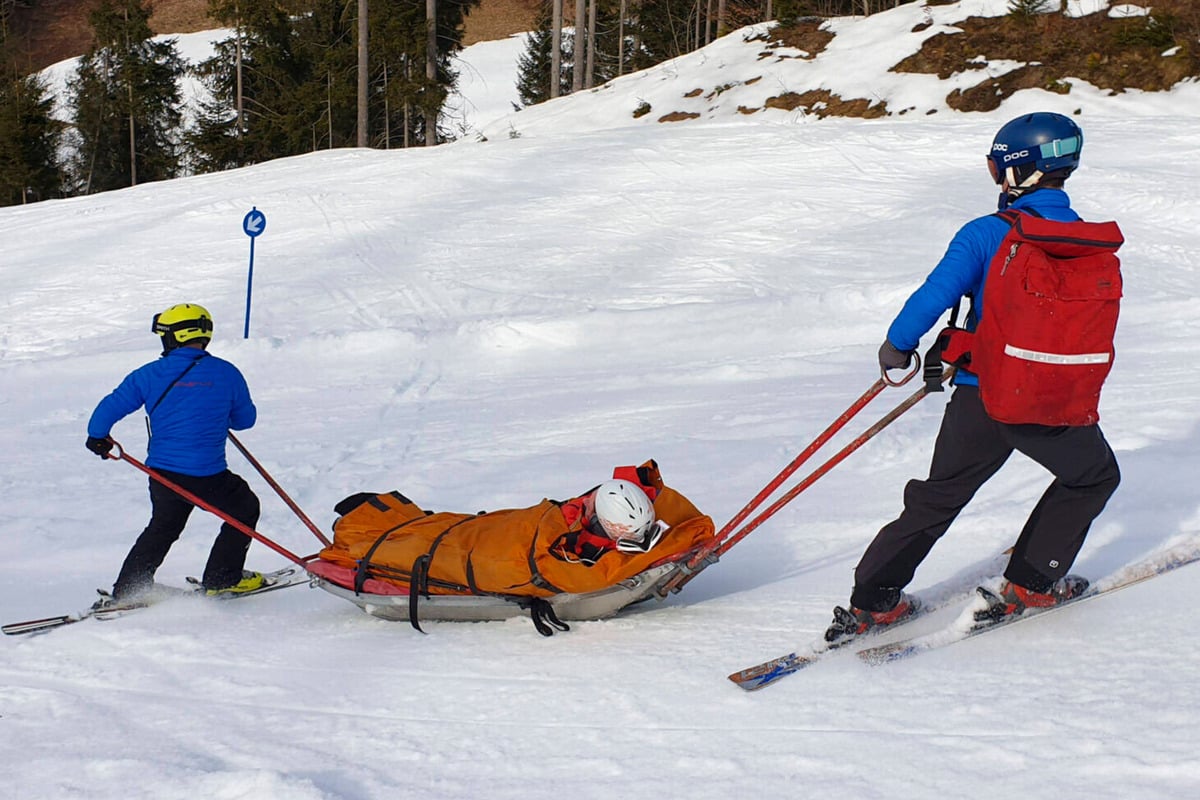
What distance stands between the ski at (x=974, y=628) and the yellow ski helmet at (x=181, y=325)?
3.37m

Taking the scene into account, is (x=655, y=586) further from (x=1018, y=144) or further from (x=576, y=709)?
(x=1018, y=144)

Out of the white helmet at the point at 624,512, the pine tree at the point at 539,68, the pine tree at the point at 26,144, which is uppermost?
the pine tree at the point at 539,68

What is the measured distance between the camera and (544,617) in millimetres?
4062

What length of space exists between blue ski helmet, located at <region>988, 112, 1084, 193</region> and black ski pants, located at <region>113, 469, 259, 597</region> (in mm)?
3781

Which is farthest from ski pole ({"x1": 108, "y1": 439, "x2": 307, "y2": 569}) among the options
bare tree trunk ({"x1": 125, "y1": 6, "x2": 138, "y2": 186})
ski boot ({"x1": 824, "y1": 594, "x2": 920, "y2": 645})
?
bare tree trunk ({"x1": 125, "y1": 6, "x2": 138, "y2": 186})

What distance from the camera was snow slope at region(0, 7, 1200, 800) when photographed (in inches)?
119

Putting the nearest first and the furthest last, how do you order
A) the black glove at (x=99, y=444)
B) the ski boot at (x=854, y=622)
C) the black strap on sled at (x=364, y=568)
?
1. the ski boot at (x=854, y=622)
2. the black strap on sled at (x=364, y=568)
3. the black glove at (x=99, y=444)

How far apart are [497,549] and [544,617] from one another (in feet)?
1.04

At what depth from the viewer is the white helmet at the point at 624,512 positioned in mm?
3971

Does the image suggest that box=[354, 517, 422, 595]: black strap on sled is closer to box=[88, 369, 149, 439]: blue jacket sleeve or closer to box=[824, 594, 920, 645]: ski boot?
box=[88, 369, 149, 439]: blue jacket sleeve

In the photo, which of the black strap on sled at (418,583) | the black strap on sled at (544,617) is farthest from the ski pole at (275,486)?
the black strap on sled at (544,617)

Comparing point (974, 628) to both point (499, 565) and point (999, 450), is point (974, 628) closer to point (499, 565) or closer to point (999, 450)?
point (999, 450)

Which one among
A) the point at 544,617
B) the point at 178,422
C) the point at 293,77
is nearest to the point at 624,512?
the point at 544,617

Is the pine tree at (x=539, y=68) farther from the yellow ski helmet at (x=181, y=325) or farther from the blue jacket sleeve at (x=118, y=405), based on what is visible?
the blue jacket sleeve at (x=118, y=405)
